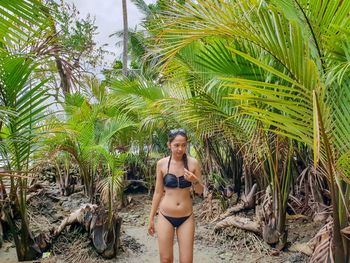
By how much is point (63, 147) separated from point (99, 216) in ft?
4.07

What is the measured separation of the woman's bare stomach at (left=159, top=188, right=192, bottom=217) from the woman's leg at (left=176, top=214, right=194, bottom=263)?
0.09 m

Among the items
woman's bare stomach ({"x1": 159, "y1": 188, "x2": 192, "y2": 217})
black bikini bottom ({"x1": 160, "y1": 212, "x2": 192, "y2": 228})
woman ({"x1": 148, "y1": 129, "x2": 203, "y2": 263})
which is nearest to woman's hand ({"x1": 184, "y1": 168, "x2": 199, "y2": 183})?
woman ({"x1": 148, "y1": 129, "x2": 203, "y2": 263})

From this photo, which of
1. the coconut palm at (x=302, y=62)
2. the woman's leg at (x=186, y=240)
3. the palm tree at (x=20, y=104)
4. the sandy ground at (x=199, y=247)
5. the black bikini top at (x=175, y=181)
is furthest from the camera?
the sandy ground at (x=199, y=247)

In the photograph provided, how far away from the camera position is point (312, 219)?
194 inches

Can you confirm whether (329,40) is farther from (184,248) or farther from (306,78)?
(184,248)

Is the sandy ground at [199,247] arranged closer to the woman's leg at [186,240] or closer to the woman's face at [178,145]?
the woman's leg at [186,240]

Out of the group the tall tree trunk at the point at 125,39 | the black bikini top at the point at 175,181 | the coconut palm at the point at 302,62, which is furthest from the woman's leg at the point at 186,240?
the tall tree trunk at the point at 125,39

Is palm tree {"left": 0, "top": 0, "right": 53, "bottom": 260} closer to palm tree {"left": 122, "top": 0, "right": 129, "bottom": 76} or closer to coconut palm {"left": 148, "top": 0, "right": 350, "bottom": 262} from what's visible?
coconut palm {"left": 148, "top": 0, "right": 350, "bottom": 262}

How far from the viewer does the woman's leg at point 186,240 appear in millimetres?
2965

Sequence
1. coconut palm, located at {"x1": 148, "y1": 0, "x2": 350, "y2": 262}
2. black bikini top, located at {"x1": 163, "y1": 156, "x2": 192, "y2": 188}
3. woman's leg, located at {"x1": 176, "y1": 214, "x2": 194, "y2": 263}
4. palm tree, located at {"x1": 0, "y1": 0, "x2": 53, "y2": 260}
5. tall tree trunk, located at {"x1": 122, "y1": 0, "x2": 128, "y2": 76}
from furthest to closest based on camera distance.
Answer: tall tree trunk, located at {"x1": 122, "y1": 0, "x2": 128, "y2": 76}
palm tree, located at {"x1": 0, "y1": 0, "x2": 53, "y2": 260}
black bikini top, located at {"x1": 163, "y1": 156, "x2": 192, "y2": 188}
woman's leg, located at {"x1": 176, "y1": 214, "x2": 194, "y2": 263}
coconut palm, located at {"x1": 148, "y1": 0, "x2": 350, "y2": 262}

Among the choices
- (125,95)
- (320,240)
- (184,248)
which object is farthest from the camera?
(125,95)

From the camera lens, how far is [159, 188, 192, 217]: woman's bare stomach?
9.95ft

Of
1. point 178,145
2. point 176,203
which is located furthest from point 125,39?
point 176,203

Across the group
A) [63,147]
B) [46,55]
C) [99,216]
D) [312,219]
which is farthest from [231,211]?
[46,55]
